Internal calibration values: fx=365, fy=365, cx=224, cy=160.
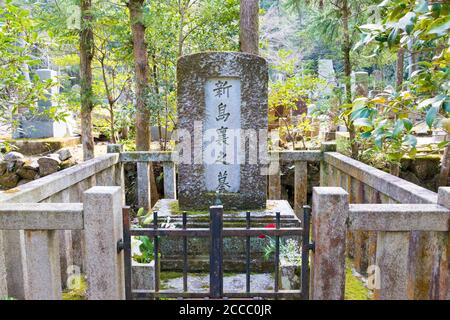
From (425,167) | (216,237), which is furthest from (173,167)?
(425,167)

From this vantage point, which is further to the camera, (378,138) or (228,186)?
(228,186)

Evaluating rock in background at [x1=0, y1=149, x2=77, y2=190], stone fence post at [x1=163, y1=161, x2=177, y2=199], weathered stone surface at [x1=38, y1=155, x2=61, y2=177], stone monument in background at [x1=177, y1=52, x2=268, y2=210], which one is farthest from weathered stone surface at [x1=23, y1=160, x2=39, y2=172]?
stone monument in background at [x1=177, y1=52, x2=268, y2=210]

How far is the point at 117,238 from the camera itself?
2.32 metres

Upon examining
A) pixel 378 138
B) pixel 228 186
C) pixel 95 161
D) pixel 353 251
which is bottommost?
pixel 353 251

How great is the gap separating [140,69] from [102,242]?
503 centimetres

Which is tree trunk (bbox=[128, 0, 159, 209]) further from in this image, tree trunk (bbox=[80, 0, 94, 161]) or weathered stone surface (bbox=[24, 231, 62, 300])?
weathered stone surface (bbox=[24, 231, 62, 300])

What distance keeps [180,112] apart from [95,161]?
129 centimetres

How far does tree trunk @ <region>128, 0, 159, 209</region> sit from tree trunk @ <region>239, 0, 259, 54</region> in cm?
174

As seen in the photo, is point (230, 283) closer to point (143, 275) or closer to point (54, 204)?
point (143, 275)

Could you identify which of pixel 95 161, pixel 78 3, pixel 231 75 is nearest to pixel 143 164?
pixel 95 161

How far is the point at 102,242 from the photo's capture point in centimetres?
227

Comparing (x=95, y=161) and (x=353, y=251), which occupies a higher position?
(x=95, y=161)

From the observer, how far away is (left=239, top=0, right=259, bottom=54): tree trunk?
6250mm

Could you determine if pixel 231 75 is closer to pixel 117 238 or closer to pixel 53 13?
pixel 117 238
